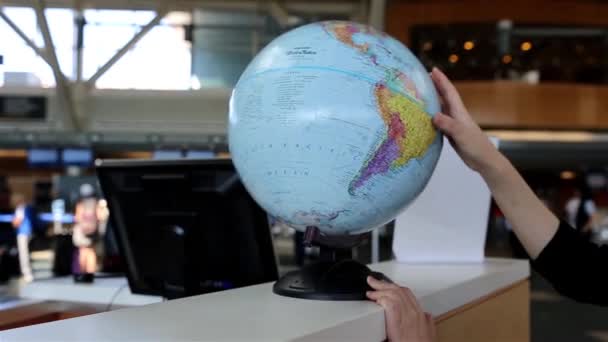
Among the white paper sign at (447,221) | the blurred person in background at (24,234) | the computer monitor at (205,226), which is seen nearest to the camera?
the computer monitor at (205,226)

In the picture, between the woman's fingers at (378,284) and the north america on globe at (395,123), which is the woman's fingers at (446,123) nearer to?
the north america on globe at (395,123)

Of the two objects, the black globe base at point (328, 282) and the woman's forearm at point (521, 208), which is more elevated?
the woman's forearm at point (521, 208)

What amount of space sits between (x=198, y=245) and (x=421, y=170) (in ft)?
2.97

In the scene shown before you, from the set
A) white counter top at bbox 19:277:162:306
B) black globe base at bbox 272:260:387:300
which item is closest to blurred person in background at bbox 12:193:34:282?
white counter top at bbox 19:277:162:306

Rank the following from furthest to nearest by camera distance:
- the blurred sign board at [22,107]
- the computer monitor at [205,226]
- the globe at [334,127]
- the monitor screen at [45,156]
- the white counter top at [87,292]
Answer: the monitor screen at [45,156] → the blurred sign board at [22,107] → the white counter top at [87,292] → the computer monitor at [205,226] → the globe at [334,127]

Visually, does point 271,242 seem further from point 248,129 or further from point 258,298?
point 248,129

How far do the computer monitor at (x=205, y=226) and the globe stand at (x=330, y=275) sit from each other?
0.58 metres

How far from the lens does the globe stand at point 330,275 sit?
1.38 metres

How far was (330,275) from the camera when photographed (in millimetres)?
1421

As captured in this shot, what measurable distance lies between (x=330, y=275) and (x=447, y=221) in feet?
3.04

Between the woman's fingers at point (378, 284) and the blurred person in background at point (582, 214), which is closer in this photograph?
the woman's fingers at point (378, 284)

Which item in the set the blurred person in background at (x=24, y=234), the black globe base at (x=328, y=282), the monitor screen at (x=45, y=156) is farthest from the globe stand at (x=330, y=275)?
the monitor screen at (x=45, y=156)

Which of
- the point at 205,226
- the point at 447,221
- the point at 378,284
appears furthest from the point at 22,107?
the point at 378,284

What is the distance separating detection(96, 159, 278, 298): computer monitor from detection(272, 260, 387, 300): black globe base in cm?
59
